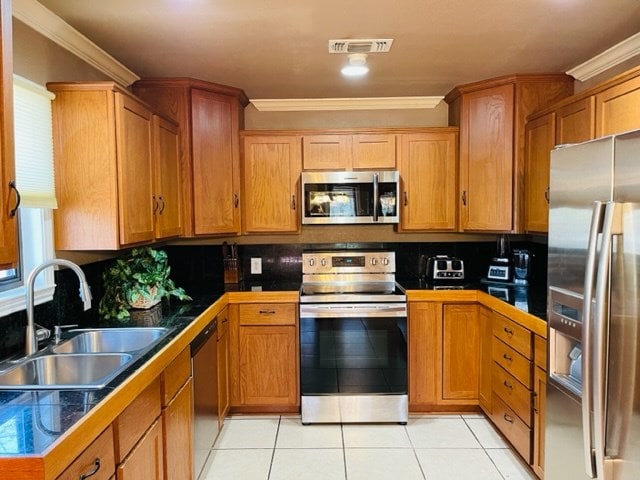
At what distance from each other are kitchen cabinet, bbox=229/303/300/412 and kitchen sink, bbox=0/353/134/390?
1253mm

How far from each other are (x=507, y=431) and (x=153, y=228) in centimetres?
241

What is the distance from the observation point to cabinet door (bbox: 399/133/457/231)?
11.1 ft

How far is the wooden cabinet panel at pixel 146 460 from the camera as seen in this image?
1.50 metres

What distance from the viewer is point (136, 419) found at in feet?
5.24

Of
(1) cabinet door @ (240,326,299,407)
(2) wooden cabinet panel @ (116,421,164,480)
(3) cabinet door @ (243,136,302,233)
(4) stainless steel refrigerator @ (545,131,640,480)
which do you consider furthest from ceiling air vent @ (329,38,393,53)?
(2) wooden cabinet panel @ (116,421,164,480)

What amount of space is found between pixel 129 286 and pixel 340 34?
1799 mm

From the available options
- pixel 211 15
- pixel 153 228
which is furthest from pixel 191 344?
pixel 211 15

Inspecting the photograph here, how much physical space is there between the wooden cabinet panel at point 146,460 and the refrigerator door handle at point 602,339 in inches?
60.8

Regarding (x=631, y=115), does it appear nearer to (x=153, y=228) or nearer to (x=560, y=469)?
(x=560, y=469)

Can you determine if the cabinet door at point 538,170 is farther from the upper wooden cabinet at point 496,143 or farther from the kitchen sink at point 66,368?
the kitchen sink at point 66,368

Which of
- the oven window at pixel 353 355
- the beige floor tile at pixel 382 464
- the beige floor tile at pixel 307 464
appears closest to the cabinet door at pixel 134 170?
the oven window at pixel 353 355

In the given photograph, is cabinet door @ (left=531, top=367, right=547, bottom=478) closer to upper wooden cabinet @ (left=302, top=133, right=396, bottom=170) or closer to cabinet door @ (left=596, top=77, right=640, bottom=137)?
cabinet door @ (left=596, top=77, right=640, bottom=137)

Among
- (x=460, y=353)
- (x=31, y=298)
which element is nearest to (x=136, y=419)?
(x=31, y=298)

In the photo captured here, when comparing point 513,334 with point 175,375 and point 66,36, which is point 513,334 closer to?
point 175,375
